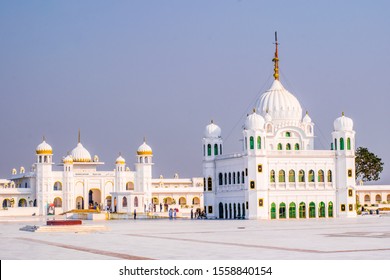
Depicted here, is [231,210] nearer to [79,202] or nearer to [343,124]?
[343,124]

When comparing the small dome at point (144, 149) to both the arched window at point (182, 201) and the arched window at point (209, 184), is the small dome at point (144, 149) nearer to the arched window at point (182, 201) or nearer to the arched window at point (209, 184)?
the arched window at point (182, 201)

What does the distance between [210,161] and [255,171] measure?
22.8 ft

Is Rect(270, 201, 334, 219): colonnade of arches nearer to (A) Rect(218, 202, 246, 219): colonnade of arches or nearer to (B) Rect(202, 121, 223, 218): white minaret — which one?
(A) Rect(218, 202, 246, 219): colonnade of arches

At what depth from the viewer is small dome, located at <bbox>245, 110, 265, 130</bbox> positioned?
58375mm

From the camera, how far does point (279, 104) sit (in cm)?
6425

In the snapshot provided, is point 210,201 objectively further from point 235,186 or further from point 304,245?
point 304,245

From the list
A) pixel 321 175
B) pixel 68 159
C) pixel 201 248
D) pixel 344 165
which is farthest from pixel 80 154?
pixel 201 248

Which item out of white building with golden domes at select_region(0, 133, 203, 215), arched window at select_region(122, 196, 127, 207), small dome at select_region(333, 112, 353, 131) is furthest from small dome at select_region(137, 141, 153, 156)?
small dome at select_region(333, 112, 353, 131)

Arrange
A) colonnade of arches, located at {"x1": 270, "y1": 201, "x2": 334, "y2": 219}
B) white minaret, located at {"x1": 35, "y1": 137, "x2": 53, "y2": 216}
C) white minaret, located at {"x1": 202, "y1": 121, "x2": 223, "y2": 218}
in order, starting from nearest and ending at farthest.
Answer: colonnade of arches, located at {"x1": 270, "y1": 201, "x2": 334, "y2": 219} → white minaret, located at {"x1": 202, "y1": 121, "x2": 223, "y2": 218} → white minaret, located at {"x1": 35, "y1": 137, "x2": 53, "y2": 216}

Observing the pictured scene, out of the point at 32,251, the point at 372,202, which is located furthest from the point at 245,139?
the point at 372,202

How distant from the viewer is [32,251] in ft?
78.1

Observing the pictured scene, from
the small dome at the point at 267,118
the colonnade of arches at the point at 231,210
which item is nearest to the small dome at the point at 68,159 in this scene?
A: the colonnade of arches at the point at 231,210

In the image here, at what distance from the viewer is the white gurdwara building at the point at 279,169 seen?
5825 centimetres
